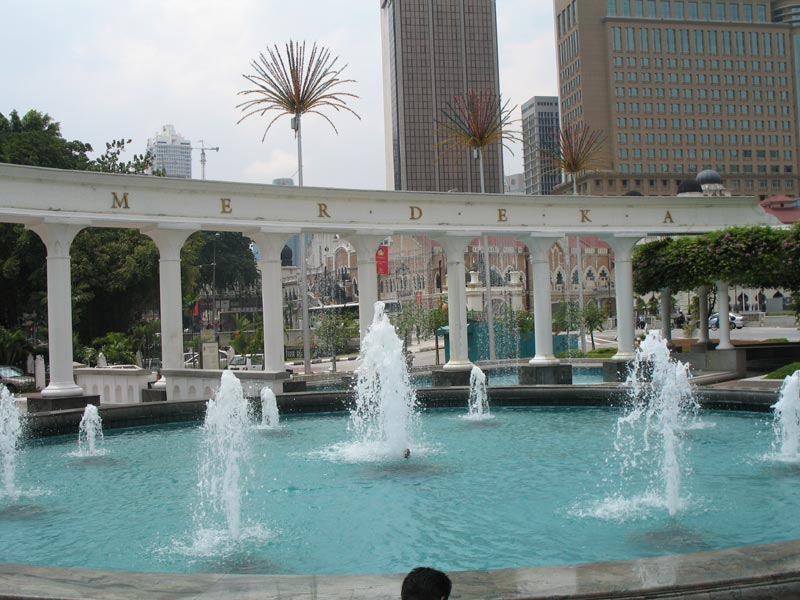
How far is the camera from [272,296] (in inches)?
793

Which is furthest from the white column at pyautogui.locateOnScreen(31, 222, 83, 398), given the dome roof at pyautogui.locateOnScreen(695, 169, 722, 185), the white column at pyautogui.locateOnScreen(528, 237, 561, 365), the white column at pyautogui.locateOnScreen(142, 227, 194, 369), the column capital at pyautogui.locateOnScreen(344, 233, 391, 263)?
the dome roof at pyautogui.locateOnScreen(695, 169, 722, 185)

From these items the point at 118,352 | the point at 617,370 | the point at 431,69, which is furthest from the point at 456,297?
the point at 431,69

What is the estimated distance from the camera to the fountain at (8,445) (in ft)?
34.9

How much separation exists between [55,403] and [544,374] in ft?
39.3

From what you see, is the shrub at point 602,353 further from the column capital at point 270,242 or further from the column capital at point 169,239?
the column capital at point 169,239

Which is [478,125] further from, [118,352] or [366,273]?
[118,352]

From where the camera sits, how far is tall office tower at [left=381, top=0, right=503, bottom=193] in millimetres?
128125

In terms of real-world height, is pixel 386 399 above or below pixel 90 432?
above

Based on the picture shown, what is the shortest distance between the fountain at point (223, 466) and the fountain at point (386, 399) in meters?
2.14

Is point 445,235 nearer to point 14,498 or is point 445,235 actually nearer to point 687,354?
point 687,354

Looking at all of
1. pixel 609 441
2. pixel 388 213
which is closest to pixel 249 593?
pixel 609 441

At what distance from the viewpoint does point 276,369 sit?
66.5ft

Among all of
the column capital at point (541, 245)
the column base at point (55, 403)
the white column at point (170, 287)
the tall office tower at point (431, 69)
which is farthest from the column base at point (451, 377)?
the tall office tower at point (431, 69)

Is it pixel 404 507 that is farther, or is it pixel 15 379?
pixel 15 379
